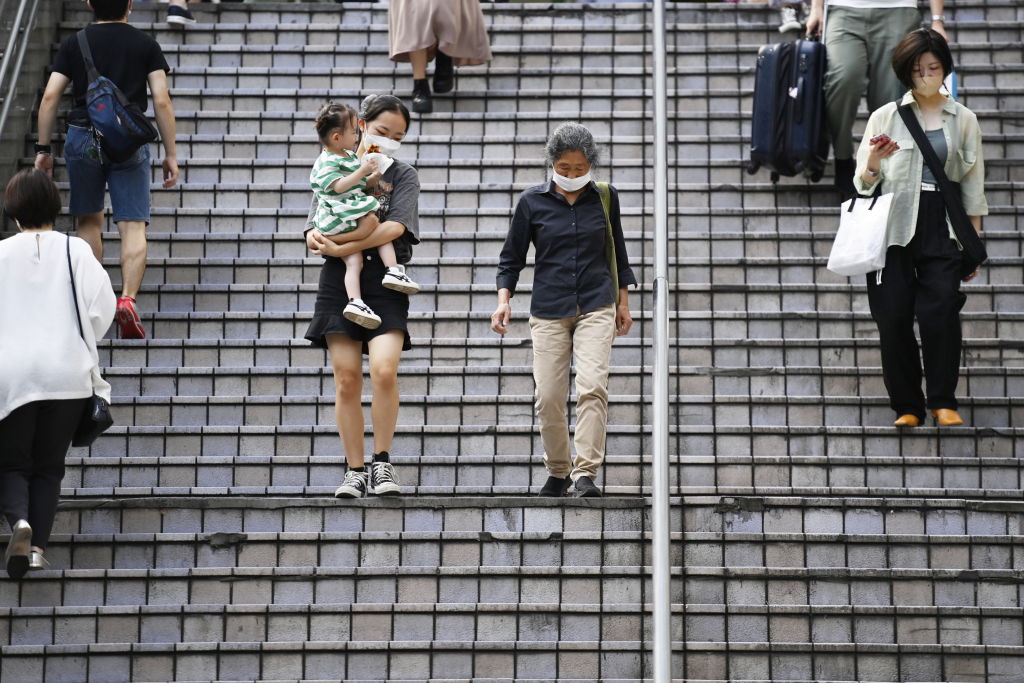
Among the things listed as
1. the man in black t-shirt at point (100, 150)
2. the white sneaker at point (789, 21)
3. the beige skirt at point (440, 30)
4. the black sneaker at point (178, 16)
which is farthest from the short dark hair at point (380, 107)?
the white sneaker at point (789, 21)

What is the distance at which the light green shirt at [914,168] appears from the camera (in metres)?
7.26

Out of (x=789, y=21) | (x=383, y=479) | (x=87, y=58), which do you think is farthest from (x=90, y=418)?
(x=789, y=21)

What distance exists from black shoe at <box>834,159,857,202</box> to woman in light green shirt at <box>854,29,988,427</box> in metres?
1.14

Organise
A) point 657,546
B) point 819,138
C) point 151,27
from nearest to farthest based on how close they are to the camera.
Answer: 1. point 657,546
2. point 819,138
3. point 151,27

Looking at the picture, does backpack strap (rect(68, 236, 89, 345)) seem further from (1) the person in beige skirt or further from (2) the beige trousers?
(1) the person in beige skirt

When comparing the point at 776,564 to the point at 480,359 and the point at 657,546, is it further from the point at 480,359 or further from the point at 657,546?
the point at 480,359

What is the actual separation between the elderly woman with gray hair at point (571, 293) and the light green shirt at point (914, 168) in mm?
1292

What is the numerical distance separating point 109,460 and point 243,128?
2900 mm

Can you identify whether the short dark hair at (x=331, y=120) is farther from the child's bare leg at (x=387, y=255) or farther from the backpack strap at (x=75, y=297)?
the backpack strap at (x=75, y=297)

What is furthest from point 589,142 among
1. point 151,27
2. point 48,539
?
point 151,27

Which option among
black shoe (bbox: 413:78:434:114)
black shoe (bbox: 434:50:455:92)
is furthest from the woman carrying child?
black shoe (bbox: 434:50:455:92)

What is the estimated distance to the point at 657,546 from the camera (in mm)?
5098

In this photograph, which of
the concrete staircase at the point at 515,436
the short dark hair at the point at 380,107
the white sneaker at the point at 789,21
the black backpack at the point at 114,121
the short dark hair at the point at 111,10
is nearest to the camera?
the concrete staircase at the point at 515,436

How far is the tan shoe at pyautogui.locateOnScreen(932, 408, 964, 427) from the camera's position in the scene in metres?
6.95
